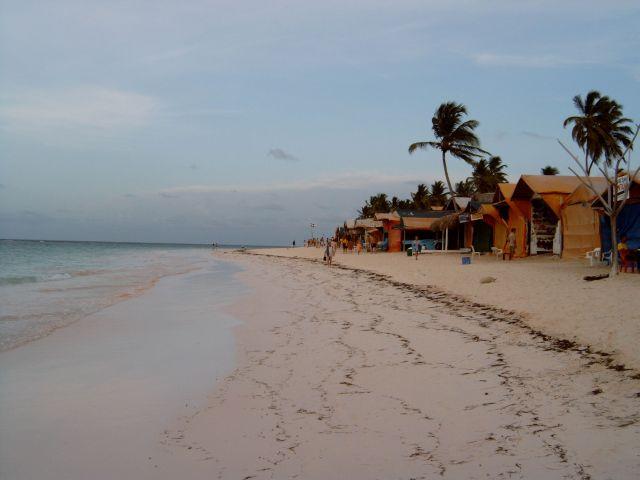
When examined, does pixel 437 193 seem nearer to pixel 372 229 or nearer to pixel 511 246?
pixel 372 229

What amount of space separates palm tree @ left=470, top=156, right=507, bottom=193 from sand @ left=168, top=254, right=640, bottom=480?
35565 millimetres

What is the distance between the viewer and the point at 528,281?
1171 cm

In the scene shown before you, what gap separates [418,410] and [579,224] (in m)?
15.2

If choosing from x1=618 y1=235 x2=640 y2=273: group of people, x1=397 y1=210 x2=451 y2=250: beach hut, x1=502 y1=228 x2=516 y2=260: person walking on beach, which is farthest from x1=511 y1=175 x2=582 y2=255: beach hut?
x1=397 y1=210 x2=451 y2=250: beach hut

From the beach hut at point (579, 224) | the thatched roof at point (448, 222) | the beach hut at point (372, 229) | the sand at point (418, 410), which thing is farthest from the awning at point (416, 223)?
the sand at point (418, 410)

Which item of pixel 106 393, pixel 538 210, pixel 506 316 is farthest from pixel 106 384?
pixel 538 210

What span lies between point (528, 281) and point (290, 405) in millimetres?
8795

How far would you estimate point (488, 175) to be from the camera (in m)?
43.2

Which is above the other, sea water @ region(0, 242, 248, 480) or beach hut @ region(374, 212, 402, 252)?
beach hut @ region(374, 212, 402, 252)

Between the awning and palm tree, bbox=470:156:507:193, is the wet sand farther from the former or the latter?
palm tree, bbox=470:156:507:193

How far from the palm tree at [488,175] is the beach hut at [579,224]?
23410mm

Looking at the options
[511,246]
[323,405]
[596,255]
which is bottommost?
[323,405]

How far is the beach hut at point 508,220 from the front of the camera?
66.4 ft

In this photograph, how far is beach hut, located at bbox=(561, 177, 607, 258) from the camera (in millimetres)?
16391
